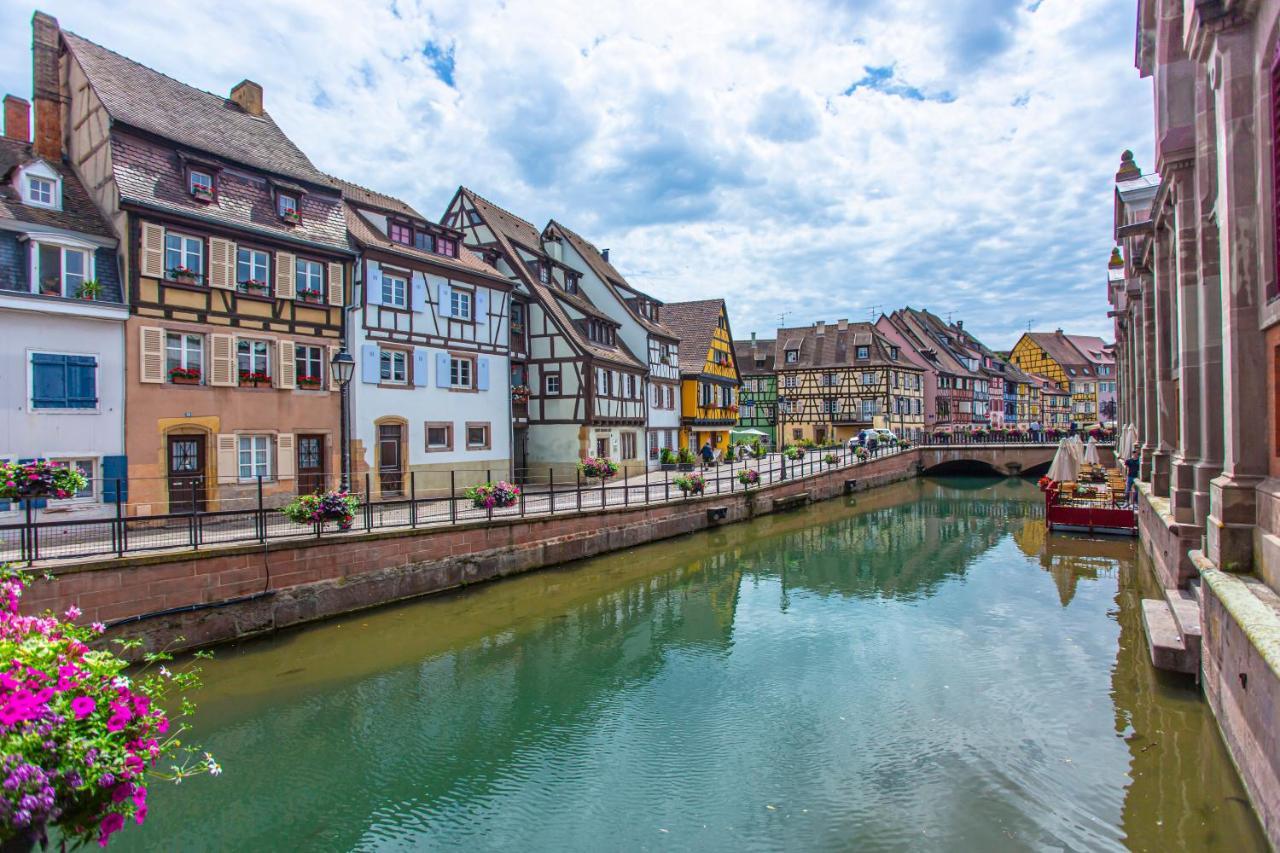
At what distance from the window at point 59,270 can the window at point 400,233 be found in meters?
8.23

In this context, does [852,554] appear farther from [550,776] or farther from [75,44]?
[75,44]

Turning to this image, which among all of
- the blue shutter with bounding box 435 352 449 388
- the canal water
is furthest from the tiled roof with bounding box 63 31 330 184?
the canal water

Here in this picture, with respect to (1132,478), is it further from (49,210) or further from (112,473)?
(49,210)

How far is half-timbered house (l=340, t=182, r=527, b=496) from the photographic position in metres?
20.5

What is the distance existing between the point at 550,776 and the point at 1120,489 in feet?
82.1

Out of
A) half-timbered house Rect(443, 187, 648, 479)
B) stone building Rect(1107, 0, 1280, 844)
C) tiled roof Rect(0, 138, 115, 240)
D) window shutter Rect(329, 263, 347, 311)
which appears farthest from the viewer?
half-timbered house Rect(443, 187, 648, 479)

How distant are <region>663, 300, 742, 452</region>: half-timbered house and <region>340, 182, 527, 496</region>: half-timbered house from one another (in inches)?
588

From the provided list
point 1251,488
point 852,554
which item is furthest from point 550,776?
point 852,554

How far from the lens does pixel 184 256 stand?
16500 millimetres

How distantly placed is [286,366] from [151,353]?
304 centimetres

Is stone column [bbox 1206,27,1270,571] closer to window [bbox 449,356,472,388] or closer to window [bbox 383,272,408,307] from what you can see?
window [bbox 383,272,408,307]

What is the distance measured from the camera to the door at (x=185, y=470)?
16266mm

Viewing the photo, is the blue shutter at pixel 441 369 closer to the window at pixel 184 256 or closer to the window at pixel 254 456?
the window at pixel 254 456

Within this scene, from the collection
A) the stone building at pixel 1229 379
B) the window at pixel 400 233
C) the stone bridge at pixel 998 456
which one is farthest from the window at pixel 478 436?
the stone bridge at pixel 998 456
